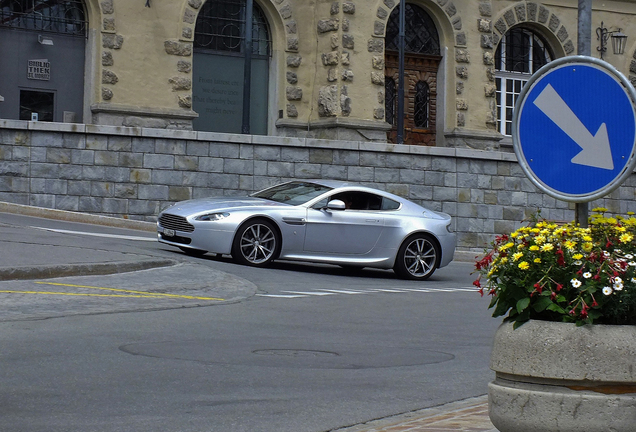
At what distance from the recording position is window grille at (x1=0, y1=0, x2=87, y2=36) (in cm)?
2425

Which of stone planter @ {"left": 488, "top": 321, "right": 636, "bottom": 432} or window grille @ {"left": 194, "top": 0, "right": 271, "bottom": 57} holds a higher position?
window grille @ {"left": 194, "top": 0, "right": 271, "bottom": 57}

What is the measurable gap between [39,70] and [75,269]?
13162 millimetres

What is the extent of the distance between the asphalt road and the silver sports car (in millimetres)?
1083

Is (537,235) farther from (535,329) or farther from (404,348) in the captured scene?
(404,348)

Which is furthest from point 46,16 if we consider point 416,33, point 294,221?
point 294,221

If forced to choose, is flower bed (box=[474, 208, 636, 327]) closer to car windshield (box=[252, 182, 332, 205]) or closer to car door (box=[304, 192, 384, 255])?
car door (box=[304, 192, 384, 255])

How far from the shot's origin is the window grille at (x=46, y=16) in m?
24.2

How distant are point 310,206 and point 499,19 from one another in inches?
604

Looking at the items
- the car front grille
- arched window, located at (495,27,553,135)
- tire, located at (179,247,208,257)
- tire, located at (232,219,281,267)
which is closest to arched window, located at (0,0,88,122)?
tire, located at (179,247,208,257)

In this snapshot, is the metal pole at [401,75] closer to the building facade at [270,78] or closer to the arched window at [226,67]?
the building facade at [270,78]

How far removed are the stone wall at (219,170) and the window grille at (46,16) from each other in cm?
420

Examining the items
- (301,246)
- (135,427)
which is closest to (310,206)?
(301,246)

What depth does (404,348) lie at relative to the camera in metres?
9.29

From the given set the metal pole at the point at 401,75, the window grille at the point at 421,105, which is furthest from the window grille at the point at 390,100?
the metal pole at the point at 401,75
